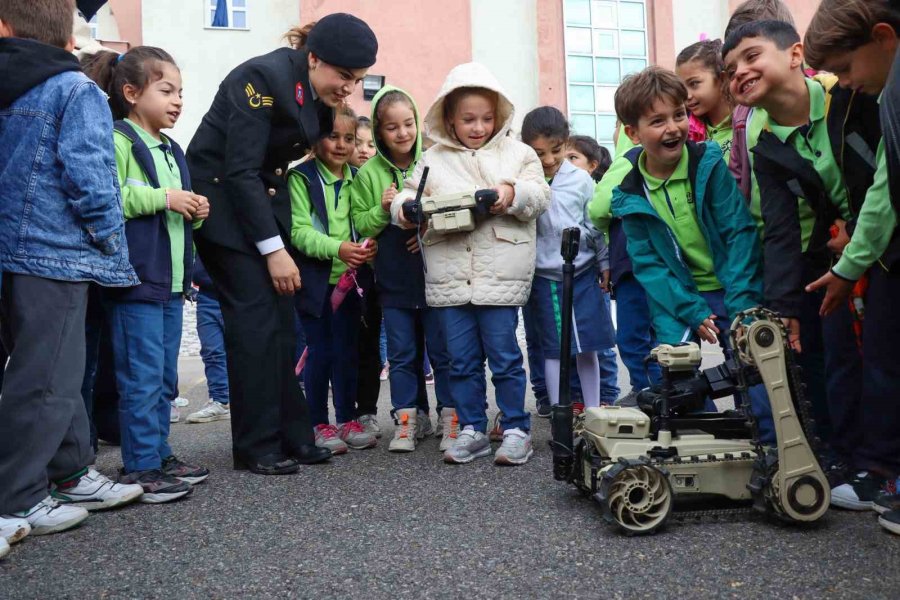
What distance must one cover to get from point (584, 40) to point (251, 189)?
18.7 meters

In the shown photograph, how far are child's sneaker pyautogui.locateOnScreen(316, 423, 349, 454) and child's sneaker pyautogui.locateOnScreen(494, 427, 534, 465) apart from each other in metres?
0.81

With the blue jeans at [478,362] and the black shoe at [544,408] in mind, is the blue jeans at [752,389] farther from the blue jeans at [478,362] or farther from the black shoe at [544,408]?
the black shoe at [544,408]

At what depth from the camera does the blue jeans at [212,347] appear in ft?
20.5

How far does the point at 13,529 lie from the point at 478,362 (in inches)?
81.3

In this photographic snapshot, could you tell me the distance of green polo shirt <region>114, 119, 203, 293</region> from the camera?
3582 mm

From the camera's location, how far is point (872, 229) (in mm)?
2785

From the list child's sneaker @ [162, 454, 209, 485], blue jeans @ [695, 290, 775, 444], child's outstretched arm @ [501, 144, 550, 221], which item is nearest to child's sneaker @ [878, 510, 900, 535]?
blue jeans @ [695, 290, 775, 444]

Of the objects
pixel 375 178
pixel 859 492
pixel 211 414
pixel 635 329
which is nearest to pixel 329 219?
pixel 375 178

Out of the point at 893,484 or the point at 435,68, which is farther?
the point at 435,68

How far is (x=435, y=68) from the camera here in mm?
20500

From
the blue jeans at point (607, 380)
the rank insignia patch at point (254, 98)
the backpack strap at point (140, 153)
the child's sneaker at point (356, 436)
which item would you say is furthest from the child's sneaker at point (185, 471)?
the blue jeans at point (607, 380)

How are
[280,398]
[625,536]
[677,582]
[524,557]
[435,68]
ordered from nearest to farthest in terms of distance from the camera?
[677,582] < [524,557] < [625,536] < [280,398] < [435,68]

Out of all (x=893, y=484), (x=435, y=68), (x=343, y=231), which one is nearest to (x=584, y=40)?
(x=435, y=68)

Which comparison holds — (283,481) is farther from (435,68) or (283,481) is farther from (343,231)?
(435,68)
